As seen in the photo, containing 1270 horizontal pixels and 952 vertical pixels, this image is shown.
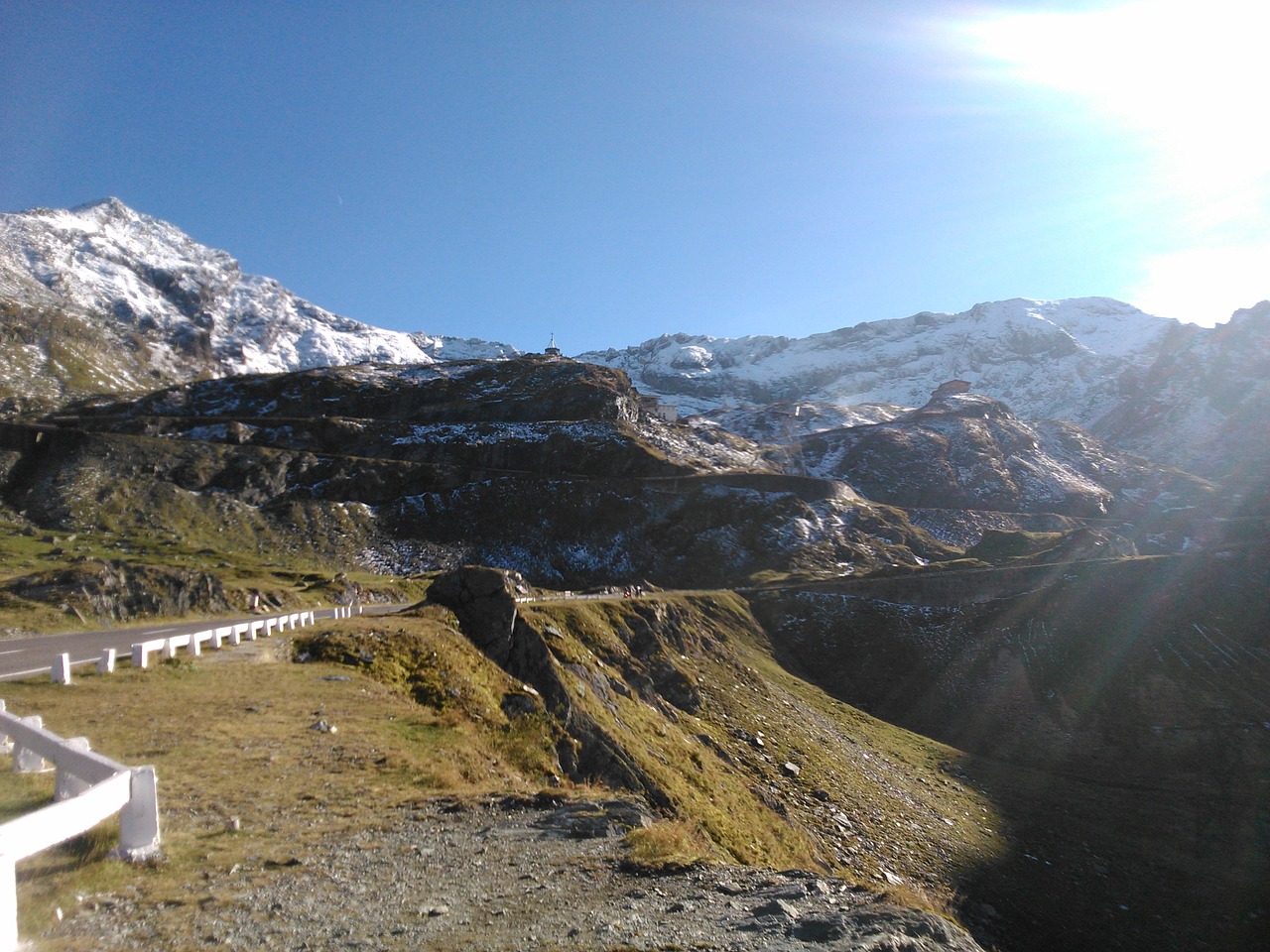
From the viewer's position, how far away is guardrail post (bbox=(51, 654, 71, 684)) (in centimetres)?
1831

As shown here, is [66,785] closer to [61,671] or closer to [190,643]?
[61,671]

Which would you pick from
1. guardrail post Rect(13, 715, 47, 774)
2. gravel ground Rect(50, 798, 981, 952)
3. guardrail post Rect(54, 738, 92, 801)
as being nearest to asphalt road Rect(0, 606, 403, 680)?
guardrail post Rect(13, 715, 47, 774)

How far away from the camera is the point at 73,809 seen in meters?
7.00

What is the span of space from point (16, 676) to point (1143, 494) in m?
229

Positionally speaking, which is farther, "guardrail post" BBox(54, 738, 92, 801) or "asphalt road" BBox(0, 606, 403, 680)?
"asphalt road" BBox(0, 606, 403, 680)

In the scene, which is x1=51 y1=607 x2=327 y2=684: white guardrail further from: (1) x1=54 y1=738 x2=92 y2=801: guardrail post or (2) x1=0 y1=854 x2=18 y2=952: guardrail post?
(2) x1=0 y1=854 x2=18 y2=952: guardrail post

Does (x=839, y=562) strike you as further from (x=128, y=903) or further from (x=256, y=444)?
(x=128, y=903)

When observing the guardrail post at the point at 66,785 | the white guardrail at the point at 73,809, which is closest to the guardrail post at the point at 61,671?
the white guardrail at the point at 73,809

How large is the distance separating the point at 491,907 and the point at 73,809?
4.41m

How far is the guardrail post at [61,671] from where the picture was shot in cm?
1831

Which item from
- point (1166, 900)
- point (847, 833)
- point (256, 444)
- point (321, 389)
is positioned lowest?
point (1166, 900)

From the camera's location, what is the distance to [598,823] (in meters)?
12.2

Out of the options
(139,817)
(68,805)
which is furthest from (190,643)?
(68,805)

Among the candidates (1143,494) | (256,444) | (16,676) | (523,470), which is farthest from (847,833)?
(1143,494)
